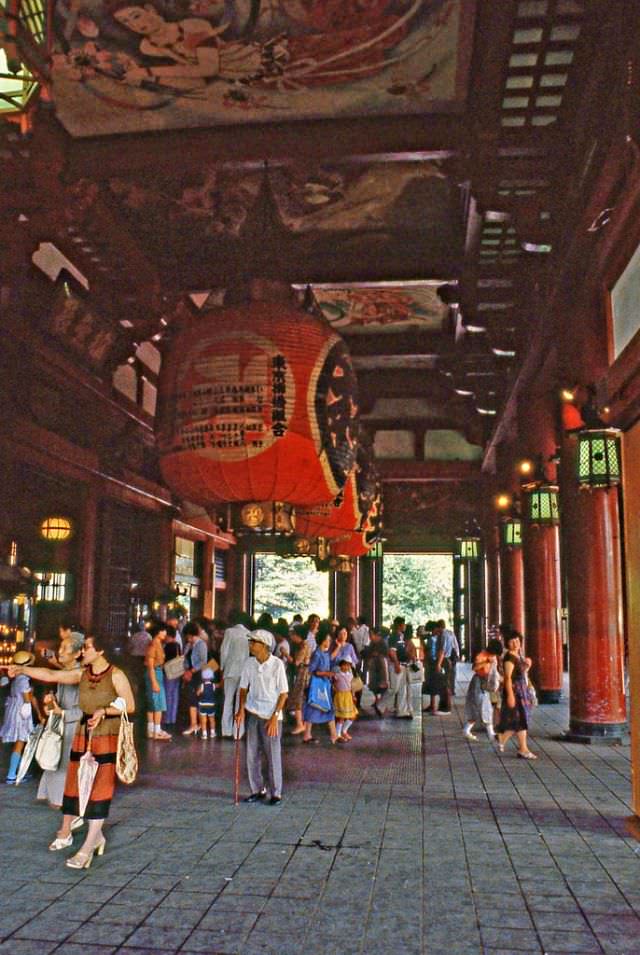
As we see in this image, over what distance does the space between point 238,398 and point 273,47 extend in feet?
10.2

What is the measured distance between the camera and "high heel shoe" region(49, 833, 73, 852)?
5.49 m

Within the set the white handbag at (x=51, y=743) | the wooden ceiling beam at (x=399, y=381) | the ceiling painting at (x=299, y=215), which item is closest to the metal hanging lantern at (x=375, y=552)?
the wooden ceiling beam at (x=399, y=381)

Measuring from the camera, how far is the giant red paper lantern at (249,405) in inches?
261

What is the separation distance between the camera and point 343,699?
10.6 m

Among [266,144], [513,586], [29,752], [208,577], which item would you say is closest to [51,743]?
[29,752]

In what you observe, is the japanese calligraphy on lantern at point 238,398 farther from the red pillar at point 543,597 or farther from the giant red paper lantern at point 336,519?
the red pillar at point 543,597

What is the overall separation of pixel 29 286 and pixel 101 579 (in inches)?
172

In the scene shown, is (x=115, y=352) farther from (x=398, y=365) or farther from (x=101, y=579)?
(x=398, y=365)

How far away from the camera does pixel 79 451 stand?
10805 millimetres

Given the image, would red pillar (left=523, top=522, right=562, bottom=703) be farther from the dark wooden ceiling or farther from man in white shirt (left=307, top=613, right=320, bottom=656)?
man in white shirt (left=307, top=613, right=320, bottom=656)

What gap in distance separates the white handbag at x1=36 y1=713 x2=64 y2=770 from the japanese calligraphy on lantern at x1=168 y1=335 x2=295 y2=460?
2346mm

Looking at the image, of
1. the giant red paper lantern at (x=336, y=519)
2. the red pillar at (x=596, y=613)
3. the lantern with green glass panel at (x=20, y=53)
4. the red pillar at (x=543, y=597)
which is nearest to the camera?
the lantern with green glass panel at (x=20, y=53)

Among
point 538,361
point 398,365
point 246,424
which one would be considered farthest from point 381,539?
point 246,424

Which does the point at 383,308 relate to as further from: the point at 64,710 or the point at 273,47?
the point at 64,710
